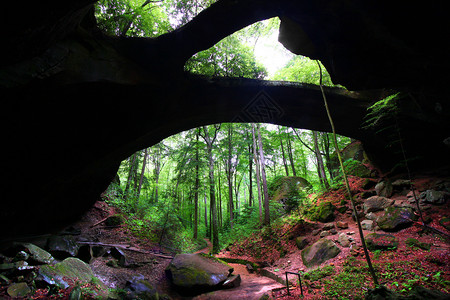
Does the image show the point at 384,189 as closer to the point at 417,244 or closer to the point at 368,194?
the point at 368,194

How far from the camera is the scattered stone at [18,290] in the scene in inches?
137

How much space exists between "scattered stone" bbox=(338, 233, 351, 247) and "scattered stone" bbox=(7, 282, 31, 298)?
8.58 m

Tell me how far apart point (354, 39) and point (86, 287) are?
28.2ft

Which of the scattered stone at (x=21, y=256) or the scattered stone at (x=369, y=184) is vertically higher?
the scattered stone at (x=369, y=184)

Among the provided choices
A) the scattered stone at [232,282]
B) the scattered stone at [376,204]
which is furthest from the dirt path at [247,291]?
the scattered stone at [376,204]

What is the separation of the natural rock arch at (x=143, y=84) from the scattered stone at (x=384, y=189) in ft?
6.76

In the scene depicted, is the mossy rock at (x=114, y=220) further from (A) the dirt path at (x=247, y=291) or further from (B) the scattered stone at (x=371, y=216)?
(B) the scattered stone at (x=371, y=216)

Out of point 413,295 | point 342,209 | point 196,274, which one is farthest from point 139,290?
point 342,209

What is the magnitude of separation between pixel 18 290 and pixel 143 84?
5425 mm

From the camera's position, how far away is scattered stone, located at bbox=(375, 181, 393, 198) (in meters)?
7.83

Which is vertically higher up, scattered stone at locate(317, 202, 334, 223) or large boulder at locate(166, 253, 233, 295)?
scattered stone at locate(317, 202, 334, 223)

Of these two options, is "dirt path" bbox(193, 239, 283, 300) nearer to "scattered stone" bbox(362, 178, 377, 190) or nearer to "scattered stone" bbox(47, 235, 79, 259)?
"scattered stone" bbox(47, 235, 79, 259)

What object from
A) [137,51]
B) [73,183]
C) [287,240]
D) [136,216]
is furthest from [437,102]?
[136,216]

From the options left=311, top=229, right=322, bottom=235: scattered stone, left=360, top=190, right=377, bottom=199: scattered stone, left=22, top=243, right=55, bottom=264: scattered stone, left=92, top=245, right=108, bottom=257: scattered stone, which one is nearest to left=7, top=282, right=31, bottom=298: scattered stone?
left=22, top=243, right=55, bottom=264: scattered stone
